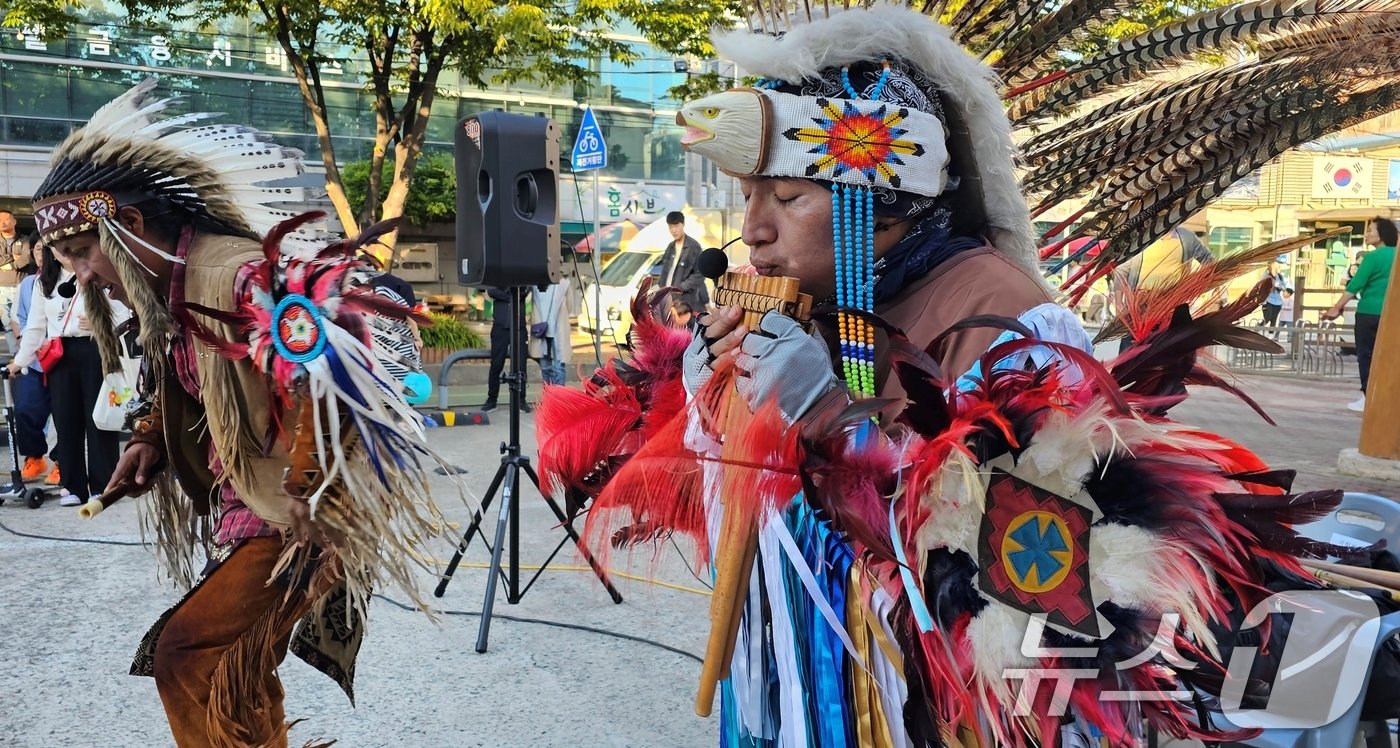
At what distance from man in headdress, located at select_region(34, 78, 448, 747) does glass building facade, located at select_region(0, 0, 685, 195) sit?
43.4 ft

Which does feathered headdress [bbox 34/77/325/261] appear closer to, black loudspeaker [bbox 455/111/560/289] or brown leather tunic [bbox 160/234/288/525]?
brown leather tunic [bbox 160/234/288/525]

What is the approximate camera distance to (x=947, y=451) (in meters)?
1.29

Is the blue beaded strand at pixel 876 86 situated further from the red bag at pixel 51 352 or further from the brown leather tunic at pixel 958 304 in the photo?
the red bag at pixel 51 352

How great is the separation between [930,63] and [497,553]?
9.26 ft

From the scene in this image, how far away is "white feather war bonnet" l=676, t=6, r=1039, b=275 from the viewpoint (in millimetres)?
1629

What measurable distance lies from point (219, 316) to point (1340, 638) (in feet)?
7.63

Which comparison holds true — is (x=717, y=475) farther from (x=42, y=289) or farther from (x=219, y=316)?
(x=42, y=289)

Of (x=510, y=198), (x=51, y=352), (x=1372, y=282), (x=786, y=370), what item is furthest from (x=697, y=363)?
(x=1372, y=282)

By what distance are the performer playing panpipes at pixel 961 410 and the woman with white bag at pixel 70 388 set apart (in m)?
4.99

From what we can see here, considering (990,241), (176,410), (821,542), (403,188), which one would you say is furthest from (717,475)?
(403,188)

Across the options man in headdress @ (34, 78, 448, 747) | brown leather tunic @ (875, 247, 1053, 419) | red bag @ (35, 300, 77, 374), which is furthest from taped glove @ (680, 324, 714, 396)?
red bag @ (35, 300, 77, 374)

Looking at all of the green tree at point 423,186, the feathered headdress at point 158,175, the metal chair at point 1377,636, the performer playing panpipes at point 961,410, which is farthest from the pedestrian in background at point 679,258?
the green tree at point 423,186

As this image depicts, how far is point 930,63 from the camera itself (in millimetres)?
1658

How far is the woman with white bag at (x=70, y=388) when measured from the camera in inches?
232
